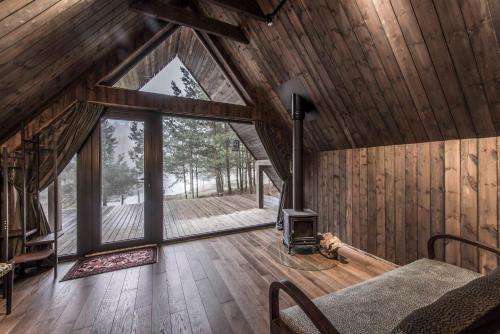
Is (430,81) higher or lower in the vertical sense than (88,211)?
higher

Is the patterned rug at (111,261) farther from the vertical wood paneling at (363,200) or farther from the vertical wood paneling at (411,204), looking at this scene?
the vertical wood paneling at (411,204)

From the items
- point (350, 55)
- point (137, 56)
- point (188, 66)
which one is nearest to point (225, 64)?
point (188, 66)

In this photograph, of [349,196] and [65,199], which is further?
[349,196]

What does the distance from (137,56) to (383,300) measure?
4.15m

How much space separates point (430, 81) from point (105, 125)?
4106mm

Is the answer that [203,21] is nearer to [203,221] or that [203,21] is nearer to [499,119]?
[499,119]

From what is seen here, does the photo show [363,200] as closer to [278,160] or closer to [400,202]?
[400,202]

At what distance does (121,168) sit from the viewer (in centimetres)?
323

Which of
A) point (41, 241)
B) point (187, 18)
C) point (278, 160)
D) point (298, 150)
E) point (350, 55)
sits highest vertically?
point (187, 18)

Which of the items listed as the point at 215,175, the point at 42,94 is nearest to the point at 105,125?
the point at 42,94

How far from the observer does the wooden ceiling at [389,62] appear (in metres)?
1.55

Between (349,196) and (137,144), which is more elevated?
(137,144)

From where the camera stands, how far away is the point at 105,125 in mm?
3098

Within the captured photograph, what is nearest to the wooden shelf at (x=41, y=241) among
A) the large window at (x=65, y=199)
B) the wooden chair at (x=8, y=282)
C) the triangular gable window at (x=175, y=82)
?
the large window at (x=65, y=199)
